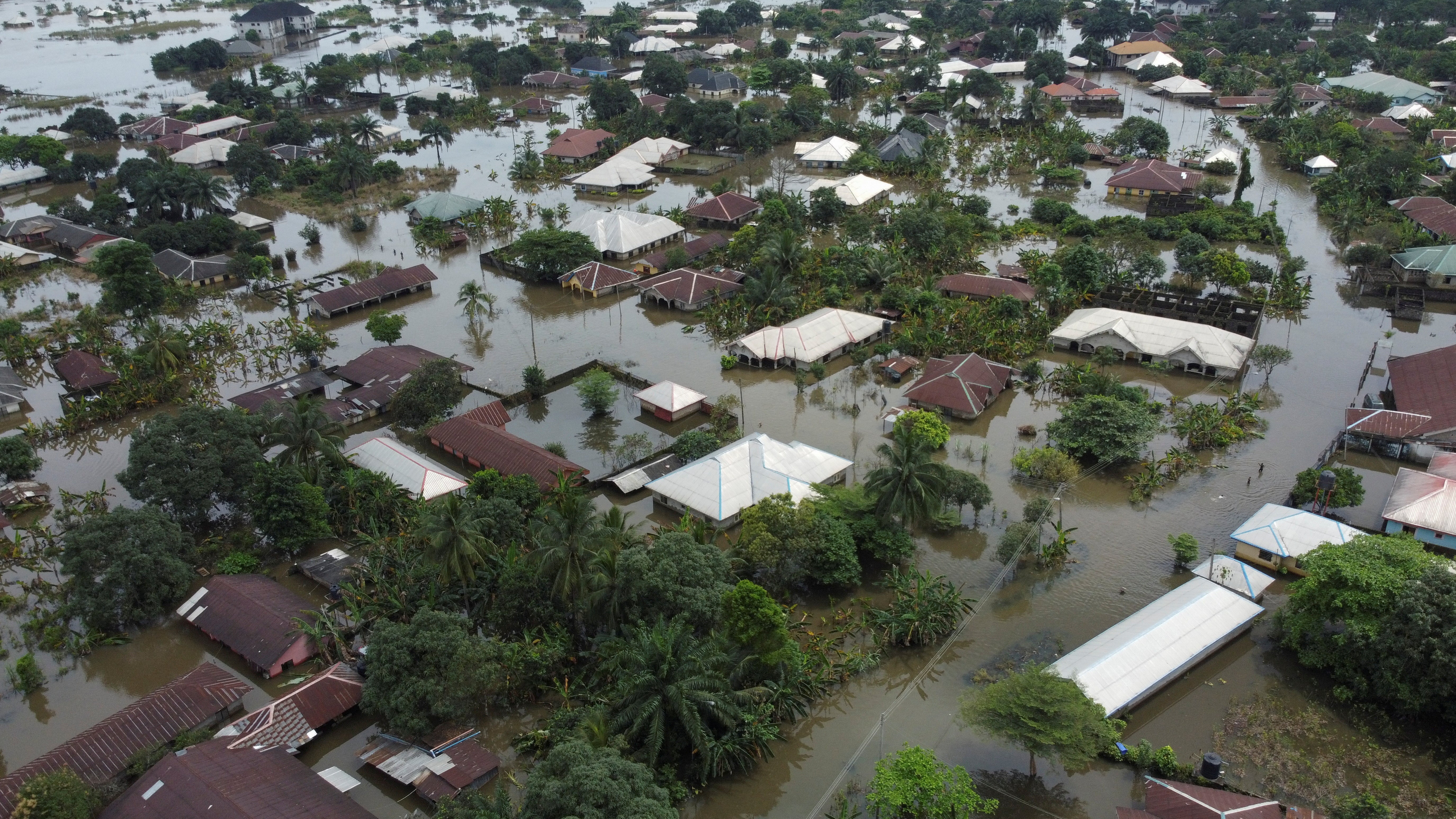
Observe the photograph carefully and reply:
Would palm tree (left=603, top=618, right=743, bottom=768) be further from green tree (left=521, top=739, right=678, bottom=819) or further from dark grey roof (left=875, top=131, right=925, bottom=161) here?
dark grey roof (left=875, top=131, right=925, bottom=161)

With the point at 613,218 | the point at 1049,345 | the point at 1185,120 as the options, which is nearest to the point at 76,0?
the point at 613,218

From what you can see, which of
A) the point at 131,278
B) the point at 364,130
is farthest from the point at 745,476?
the point at 364,130

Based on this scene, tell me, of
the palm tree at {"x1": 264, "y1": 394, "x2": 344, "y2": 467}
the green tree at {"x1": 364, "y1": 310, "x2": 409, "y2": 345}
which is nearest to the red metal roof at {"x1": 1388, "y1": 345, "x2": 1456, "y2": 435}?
the palm tree at {"x1": 264, "y1": 394, "x2": 344, "y2": 467}

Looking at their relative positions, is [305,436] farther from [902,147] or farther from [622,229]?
[902,147]

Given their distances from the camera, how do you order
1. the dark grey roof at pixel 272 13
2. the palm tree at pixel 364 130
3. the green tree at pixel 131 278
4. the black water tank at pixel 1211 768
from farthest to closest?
the dark grey roof at pixel 272 13, the palm tree at pixel 364 130, the green tree at pixel 131 278, the black water tank at pixel 1211 768

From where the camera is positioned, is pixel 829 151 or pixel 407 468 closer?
pixel 407 468

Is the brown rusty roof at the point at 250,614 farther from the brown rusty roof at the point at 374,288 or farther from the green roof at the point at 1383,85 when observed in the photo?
the green roof at the point at 1383,85

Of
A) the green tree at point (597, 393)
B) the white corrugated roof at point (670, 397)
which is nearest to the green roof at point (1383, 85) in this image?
the white corrugated roof at point (670, 397)
